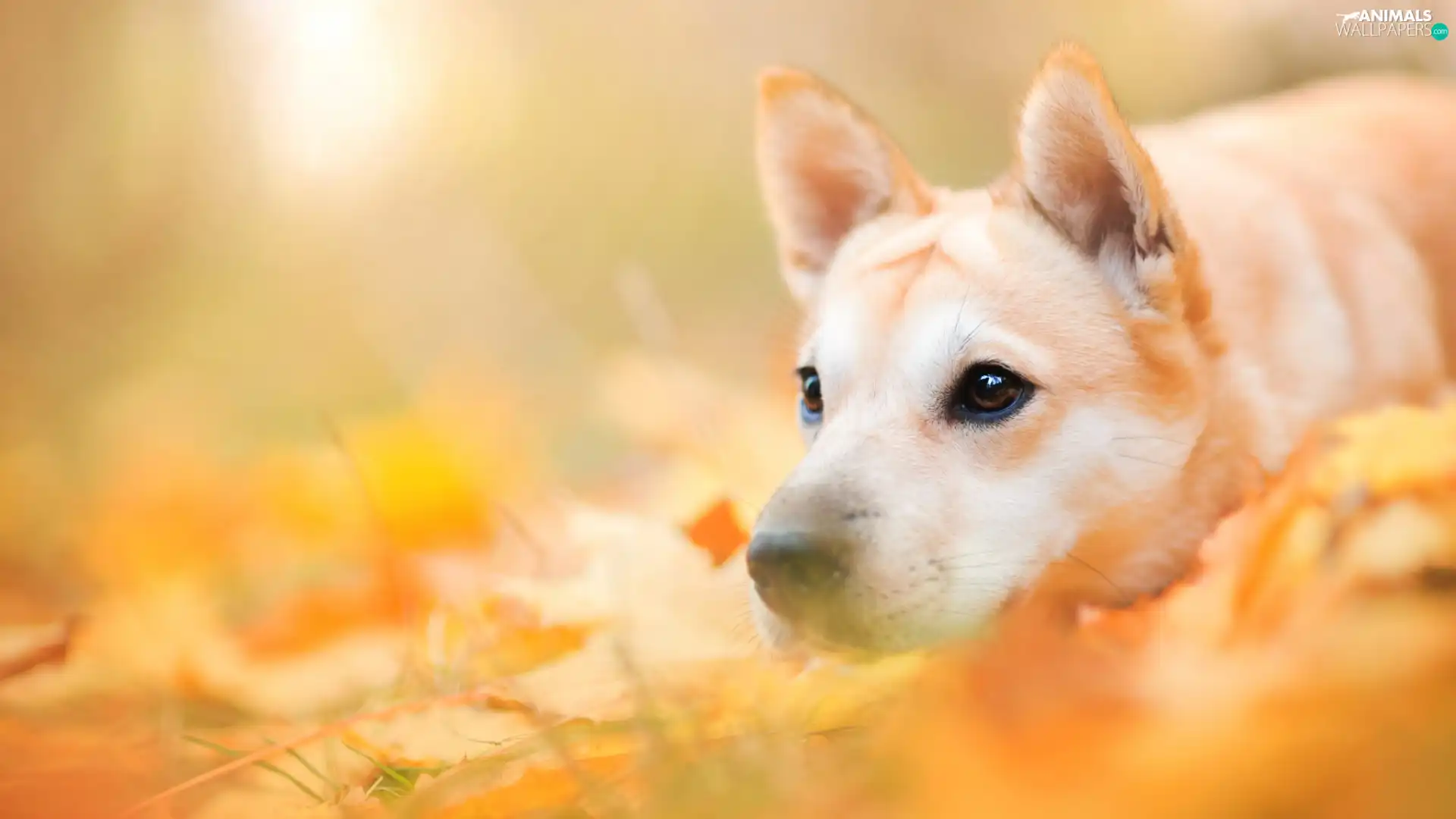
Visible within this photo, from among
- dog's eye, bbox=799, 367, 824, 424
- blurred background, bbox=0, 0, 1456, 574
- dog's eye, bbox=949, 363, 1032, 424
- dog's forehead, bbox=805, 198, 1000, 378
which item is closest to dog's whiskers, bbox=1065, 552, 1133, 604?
dog's eye, bbox=949, 363, 1032, 424

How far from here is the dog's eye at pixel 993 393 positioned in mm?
1351

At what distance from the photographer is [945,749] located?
0.70 m

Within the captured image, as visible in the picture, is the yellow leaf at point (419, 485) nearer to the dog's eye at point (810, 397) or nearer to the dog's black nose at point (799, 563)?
the dog's eye at point (810, 397)

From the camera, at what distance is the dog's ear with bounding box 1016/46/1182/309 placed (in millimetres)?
1341

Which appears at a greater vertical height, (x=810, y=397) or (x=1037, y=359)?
(x=1037, y=359)

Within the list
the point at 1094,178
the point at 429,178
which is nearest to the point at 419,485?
the point at 429,178

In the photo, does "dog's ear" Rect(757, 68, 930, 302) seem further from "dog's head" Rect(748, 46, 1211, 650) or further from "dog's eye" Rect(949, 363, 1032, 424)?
"dog's eye" Rect(949, 363, 1032, 424)

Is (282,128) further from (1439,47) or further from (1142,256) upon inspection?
(1439,47)

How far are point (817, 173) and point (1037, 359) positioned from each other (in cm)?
58

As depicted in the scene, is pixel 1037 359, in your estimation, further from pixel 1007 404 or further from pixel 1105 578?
pixel 1105 578

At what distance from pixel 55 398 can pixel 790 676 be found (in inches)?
72.7

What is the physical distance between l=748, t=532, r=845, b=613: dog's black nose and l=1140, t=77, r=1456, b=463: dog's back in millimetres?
657

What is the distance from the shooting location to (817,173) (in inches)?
70.7

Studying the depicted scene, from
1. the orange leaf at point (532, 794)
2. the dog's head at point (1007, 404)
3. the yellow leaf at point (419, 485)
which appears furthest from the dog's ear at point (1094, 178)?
the yellow leaf at point (419, 485)
